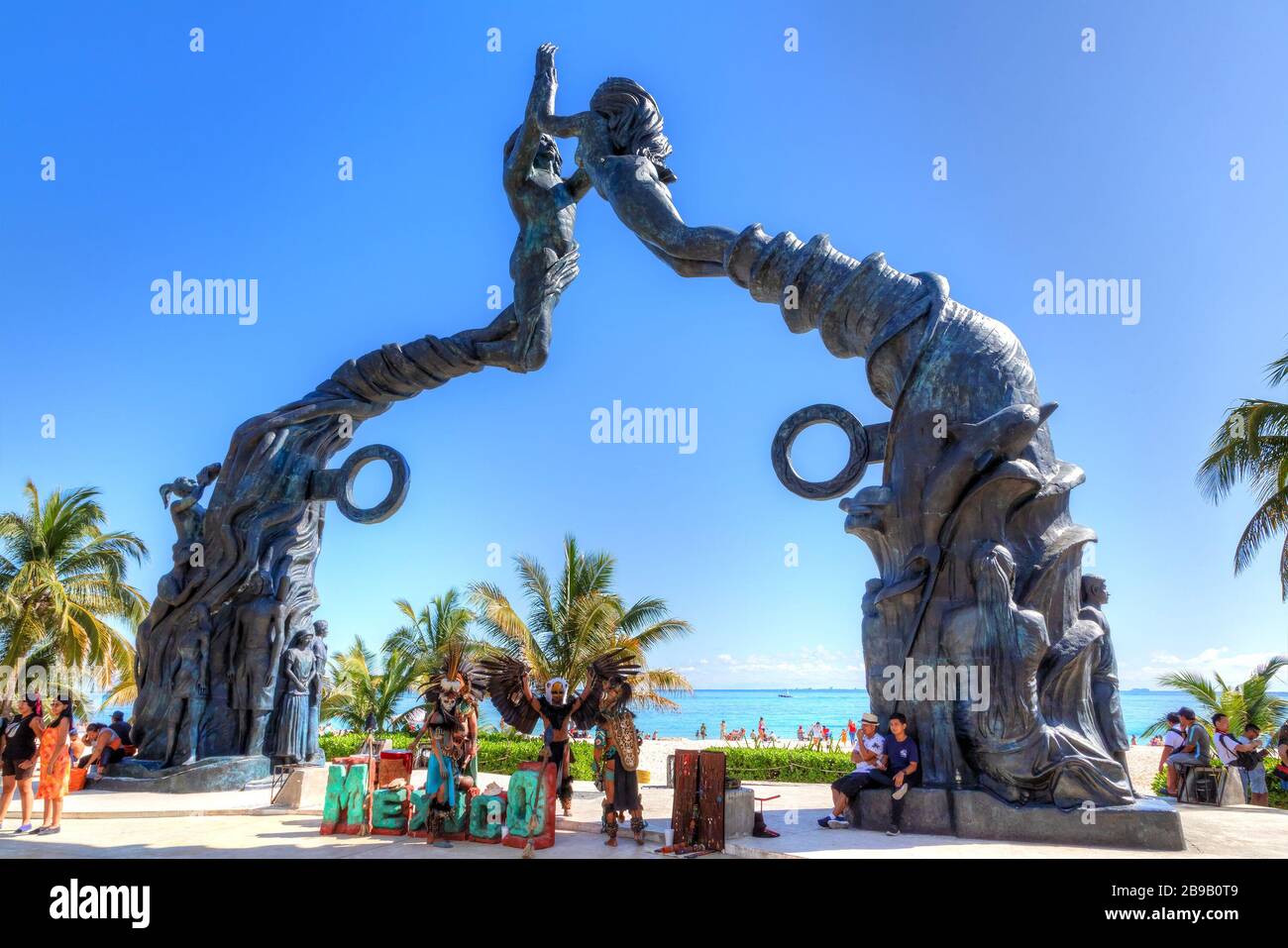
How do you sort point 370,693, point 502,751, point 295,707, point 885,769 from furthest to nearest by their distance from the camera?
point 370,693, point 502,751, point 295,707, point 885,769

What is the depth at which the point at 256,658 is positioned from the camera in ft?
43.1

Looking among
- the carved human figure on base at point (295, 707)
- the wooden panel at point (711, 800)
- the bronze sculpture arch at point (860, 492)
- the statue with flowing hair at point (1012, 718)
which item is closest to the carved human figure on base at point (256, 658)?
the bronze sculpture arch at point (860, 492)

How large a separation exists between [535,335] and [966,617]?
815 cm

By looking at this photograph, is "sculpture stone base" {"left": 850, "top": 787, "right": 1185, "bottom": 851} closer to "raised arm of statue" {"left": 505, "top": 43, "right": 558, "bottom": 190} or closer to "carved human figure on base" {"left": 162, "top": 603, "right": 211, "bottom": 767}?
"carved human figure on base" {"left": 162, "top": 603, "right": 211, "bottom": 767}

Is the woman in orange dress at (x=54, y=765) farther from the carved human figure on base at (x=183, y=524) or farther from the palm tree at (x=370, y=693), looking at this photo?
the palm tree at (x=370, y=693)

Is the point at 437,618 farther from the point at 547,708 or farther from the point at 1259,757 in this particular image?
the point at 1259,757

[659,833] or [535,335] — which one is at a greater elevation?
[535,335]

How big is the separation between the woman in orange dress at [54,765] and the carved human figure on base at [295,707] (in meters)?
Result: 4.29

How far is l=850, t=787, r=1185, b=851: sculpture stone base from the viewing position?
301 inches

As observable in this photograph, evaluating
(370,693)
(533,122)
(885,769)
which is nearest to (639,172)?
(533,122)

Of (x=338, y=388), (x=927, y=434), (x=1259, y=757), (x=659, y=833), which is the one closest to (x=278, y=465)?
(x=338, y=388)

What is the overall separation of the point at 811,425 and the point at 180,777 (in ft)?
32.2

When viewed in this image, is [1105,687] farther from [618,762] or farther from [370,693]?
[370,693]

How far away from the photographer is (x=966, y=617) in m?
8.62
